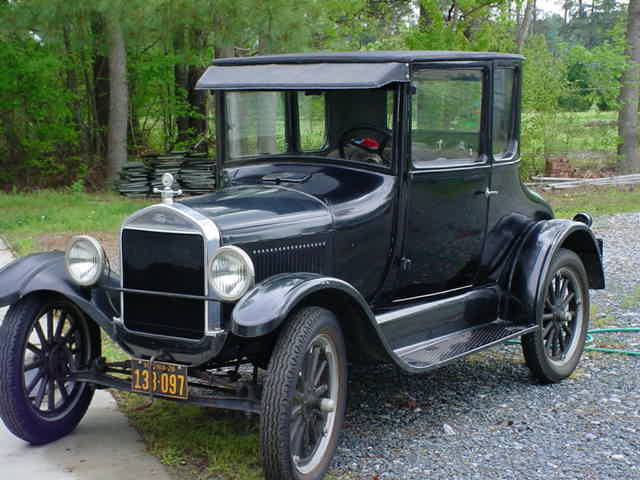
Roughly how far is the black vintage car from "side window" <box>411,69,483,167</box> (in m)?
0.01

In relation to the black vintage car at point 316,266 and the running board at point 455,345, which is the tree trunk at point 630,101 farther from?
the running board at point 455,345

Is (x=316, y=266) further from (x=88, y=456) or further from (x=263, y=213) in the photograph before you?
(x=88, y=456)

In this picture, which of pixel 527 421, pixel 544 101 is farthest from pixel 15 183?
pixel 527 421

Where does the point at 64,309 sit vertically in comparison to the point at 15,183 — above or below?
above

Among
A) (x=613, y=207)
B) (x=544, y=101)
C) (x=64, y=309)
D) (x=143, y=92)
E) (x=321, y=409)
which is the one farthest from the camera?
(x=143, y=92)

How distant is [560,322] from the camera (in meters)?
5.07

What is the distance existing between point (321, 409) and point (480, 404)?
135cm

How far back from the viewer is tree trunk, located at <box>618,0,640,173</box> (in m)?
16.4

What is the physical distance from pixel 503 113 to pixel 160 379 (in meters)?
2.67

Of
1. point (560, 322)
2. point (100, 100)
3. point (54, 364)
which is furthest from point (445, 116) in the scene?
point (100, 100)

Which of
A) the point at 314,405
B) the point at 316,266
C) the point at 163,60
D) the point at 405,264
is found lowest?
the point at 314,405

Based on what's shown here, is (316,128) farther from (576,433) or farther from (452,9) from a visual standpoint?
(452,9)

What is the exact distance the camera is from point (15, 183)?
52.7 ft

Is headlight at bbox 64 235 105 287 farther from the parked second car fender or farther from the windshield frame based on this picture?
the parked second car fender
